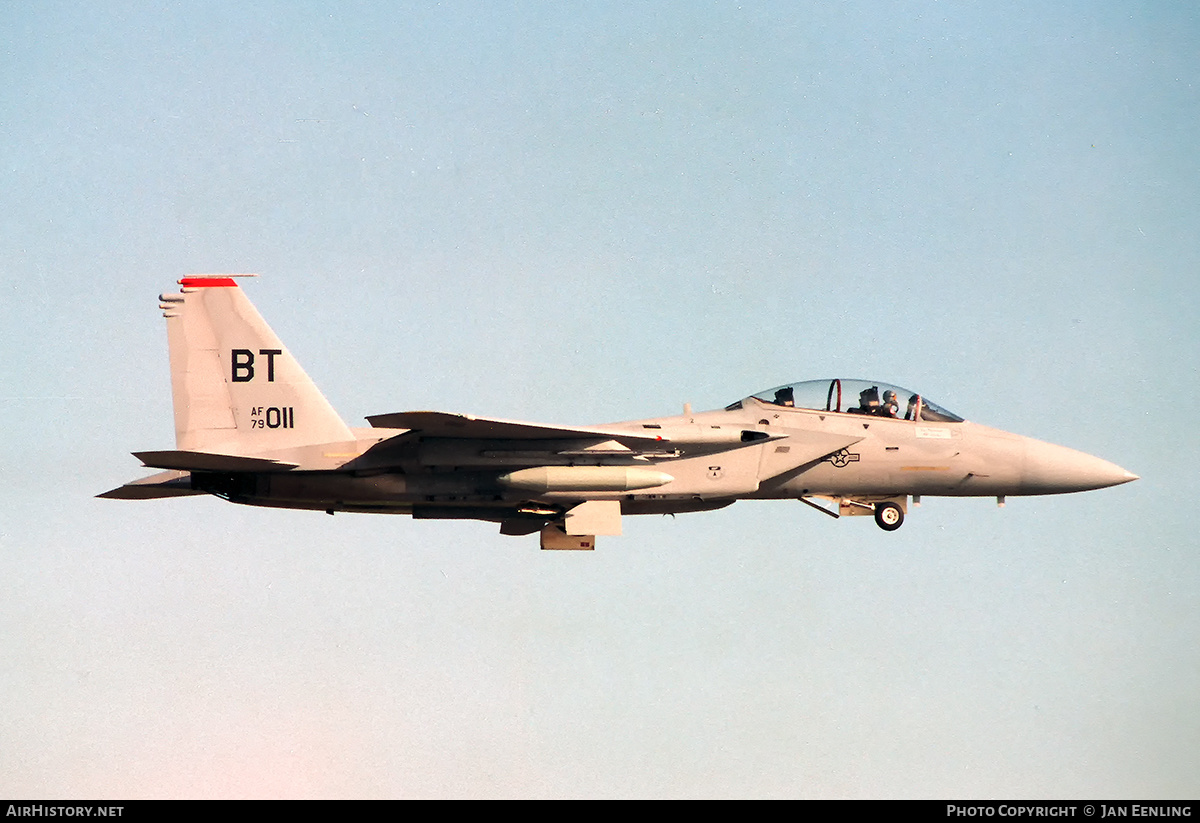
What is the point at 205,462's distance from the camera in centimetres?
2398

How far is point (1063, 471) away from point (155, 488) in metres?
14.2

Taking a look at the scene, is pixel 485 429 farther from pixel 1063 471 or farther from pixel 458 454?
pixel 1063 471

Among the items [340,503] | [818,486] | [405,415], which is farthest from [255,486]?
[818,486]

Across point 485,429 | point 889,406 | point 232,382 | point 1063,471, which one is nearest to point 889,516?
point 889,406

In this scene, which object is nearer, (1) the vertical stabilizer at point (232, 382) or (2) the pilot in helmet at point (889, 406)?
(1) the vertical stabilizer at point (232, 382)

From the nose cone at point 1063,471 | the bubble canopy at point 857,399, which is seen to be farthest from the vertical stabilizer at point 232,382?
the nose cone at point 1063,471

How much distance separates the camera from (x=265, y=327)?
25.5m

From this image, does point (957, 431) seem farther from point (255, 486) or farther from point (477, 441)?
point (255, 486)

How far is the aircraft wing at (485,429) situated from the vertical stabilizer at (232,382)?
1.99m

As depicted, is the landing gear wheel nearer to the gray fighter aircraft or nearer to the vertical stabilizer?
the gray fighter aircraft

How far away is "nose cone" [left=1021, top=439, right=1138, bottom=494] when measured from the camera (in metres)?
27.3

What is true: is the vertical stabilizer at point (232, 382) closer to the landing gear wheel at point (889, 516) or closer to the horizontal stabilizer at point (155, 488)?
the horizontal stabilizer at point (155, 488)

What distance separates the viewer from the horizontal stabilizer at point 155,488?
2611cm
